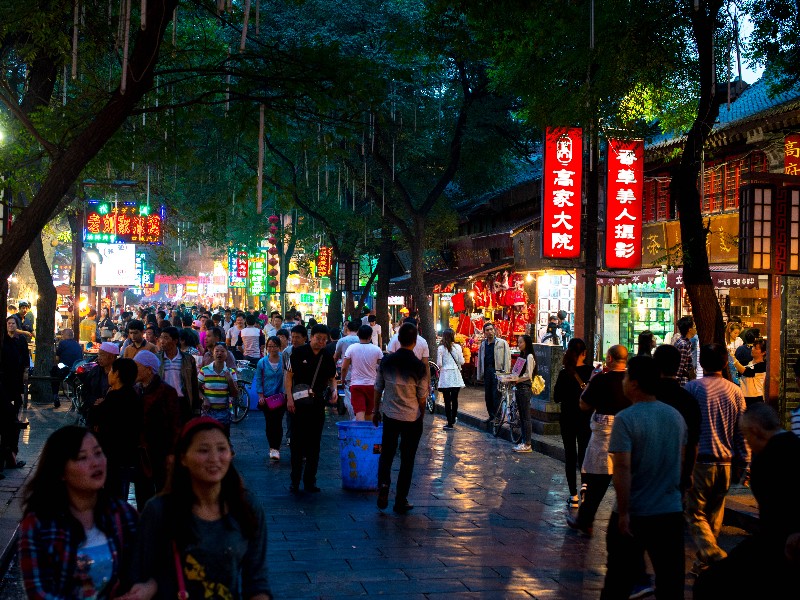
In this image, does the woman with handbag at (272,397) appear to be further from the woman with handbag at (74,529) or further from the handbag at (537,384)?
the woman with handbag at (74,529)

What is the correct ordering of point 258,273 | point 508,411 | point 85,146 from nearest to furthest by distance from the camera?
1. point 85,146
2. point 508,411
3. point 258,273

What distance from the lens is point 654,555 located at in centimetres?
637

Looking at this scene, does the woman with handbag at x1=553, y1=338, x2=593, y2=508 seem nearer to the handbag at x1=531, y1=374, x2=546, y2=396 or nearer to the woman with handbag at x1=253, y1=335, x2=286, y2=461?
the woman with handbag at x1=253, y1=335, x2=286, y2=461

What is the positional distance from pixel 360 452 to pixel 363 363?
2.74m

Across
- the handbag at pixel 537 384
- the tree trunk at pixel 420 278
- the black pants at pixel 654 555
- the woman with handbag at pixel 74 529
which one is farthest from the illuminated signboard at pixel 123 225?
the woman with handbag at pixel 74 529

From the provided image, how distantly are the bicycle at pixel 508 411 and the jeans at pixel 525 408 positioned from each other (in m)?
0.18

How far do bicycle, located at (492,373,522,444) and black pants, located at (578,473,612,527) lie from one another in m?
6.52

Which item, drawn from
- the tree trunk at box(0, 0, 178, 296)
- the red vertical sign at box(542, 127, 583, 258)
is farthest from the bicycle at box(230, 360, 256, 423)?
the tree trunk at box(0, 0, 178, 296)

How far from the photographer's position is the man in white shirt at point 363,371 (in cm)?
1453

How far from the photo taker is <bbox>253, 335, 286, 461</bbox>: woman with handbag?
1425 centimetres

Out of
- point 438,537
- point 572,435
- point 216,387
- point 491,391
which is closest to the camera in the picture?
point 438,537

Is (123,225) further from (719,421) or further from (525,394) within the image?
(719,421)

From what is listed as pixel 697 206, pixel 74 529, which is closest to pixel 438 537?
pixel 697 206

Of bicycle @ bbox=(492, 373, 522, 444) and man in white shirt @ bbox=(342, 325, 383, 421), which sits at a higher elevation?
man in white shirt @ bbox=(342, 325, 383, 421)
